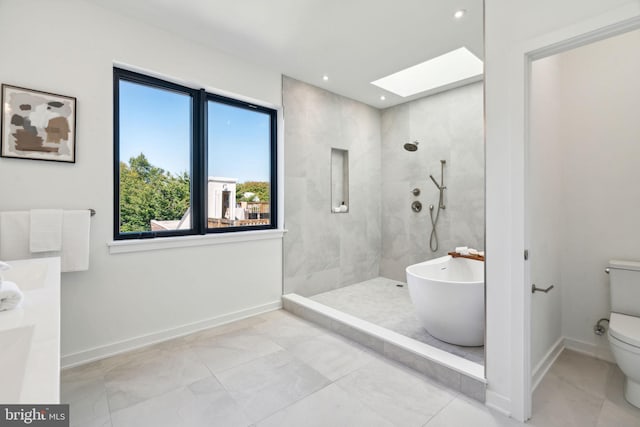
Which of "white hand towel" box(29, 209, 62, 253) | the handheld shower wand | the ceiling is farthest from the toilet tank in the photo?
"white hand towel" box(29, 209, 62, 253)

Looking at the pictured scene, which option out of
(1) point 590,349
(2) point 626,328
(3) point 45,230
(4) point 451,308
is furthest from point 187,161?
(1) point 590,349

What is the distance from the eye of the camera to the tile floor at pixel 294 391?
1.66 metres

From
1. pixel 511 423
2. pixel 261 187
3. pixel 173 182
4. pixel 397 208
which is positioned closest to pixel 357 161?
pixel 397 208

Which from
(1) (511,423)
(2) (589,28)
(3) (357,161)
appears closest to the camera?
(2) (589,28)

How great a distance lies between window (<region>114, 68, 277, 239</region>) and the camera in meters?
2.52

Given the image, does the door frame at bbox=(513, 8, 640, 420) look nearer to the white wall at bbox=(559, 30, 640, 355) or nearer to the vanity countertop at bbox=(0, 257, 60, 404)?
the white wall at bbox=(559, 30, 640, 355)

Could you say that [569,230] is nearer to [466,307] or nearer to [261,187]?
[466,307]

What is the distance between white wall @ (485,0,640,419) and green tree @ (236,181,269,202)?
2.33 m

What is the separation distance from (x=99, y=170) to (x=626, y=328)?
12.0 ft

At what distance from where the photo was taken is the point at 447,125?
3.80 metres

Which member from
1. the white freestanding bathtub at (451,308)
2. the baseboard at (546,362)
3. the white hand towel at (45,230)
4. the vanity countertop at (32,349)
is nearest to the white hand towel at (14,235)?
the white hand towel at (45,230)

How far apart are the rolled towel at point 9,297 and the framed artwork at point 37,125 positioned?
1505 mm

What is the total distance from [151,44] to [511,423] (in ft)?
11.8

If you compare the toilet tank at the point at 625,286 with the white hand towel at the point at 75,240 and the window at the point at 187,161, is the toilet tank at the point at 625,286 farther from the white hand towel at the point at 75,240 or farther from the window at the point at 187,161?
the white hand towel at the point at 75,240
